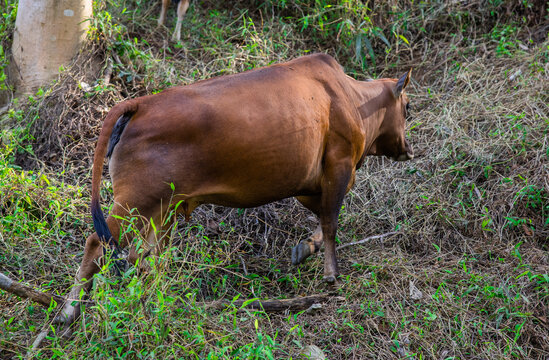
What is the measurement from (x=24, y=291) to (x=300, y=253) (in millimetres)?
2199

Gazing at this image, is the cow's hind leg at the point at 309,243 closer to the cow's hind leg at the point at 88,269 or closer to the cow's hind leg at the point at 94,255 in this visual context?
the cow's hind leg at the point at 94,255

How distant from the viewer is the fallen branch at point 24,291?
138 inches

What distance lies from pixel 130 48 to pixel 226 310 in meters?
3.38

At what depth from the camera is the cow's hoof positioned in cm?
508

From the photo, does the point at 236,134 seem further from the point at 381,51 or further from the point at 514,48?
the point at 514,48

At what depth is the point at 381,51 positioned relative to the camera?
303 inches

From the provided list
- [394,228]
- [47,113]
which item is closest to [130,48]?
[47,113]

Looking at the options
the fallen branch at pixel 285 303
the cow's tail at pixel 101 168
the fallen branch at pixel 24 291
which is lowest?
the fallen branch at pixel 285 303

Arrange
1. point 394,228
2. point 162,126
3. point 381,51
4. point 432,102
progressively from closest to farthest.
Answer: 1. point 162,126
2. point 394,228
3. point 432,102
4. point 381,51

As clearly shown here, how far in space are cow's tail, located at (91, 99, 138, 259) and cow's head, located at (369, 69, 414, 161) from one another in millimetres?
2485

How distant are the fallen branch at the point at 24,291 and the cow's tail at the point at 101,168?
0.44m

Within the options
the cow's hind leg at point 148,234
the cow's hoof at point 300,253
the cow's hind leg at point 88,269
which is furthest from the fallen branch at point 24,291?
the cow's hoof at point 300,253

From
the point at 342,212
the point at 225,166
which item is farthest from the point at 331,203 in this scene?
the point at 225,166

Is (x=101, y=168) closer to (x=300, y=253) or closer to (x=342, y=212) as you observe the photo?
(x=300, y=253)
